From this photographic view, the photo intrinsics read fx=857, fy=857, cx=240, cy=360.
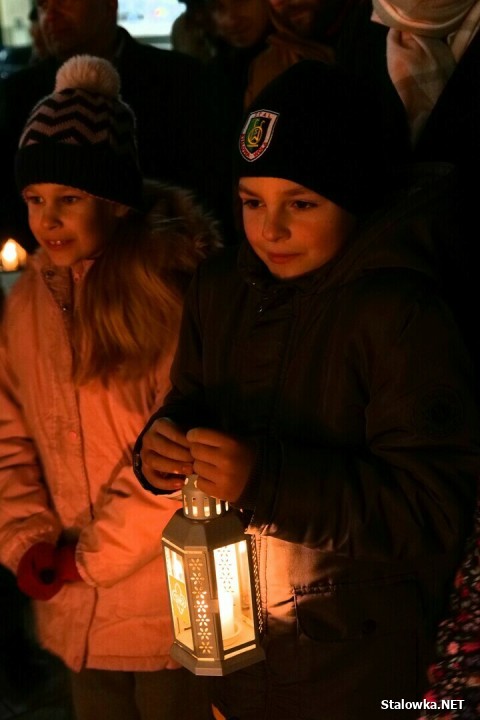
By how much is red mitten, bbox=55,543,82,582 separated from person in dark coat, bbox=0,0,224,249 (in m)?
1.13

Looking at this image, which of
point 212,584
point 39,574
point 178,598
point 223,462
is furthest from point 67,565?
point 223,462

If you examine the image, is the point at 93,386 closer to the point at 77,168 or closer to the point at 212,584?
the point at 77,168

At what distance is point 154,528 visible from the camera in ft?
6.95

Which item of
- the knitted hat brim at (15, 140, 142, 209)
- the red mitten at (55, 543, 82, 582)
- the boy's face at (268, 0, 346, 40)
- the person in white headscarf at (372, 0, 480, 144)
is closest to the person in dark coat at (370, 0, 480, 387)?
the person in white headscarf at (372, 0, 480, 144)

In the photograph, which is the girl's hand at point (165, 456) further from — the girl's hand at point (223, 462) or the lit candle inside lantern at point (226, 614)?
the lit candle inside lantern at point (226, 614)

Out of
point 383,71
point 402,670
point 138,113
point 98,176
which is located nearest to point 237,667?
point 402,670

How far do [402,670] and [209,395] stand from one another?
0.66 m

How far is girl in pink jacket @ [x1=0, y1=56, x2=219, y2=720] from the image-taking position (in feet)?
6.95

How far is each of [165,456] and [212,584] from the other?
0.83 feet

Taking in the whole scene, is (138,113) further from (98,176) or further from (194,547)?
(194,547)

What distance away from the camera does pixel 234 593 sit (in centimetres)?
152

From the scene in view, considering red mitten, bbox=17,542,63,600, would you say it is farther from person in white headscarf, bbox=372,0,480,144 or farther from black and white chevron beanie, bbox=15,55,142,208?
person in white headscarf, bbox=372,0,480,144

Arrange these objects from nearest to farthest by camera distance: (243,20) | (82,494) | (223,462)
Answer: (223,462) → (82,494) → (243,20)

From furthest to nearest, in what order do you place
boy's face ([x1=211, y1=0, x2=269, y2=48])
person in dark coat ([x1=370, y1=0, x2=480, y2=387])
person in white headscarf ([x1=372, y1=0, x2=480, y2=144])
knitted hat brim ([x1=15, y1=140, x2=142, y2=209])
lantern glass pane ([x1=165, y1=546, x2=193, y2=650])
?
boy's face ([x1=211, y1=0, x2=269, y2=48]), knitted hat brim ([x1=15, y1=140, x2=142, y2=209]), person in white headscarf ([x1=372, y1=0, x2=480, y2=144]), person in dark coat ([x1=370, y1=0, x2=480, y2=387]), lantern glass pane ([x1=165, y1=546, x2=193, y2=650])
